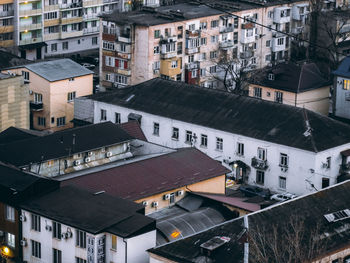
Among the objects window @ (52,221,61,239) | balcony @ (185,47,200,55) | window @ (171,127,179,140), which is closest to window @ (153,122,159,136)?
window @ (171,127,179,140)

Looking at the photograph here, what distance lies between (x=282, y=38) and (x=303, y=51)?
324 centimetres

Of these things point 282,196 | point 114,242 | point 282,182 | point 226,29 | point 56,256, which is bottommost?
point 282,196

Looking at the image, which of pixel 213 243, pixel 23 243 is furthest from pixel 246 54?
pixel 213 243

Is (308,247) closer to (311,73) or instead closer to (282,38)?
(311,73)

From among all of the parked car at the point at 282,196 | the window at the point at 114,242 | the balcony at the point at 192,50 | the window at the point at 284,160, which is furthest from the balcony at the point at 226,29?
the window at the point at 114,242

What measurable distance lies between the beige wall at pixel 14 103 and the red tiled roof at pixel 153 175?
13.4 m

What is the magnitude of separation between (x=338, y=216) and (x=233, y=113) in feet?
60.5

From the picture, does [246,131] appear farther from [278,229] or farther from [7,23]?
[7,23]

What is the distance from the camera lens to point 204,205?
2160 inches

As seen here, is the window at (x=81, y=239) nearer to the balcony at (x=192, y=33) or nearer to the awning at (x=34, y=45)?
the balcony at (x=192, y=33)

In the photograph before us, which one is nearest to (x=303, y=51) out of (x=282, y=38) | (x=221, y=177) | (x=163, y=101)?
(x=282, y=38)

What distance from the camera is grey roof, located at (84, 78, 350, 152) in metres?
62.9

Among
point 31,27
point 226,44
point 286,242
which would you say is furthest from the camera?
point 31,27

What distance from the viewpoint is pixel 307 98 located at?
76.4 metres
